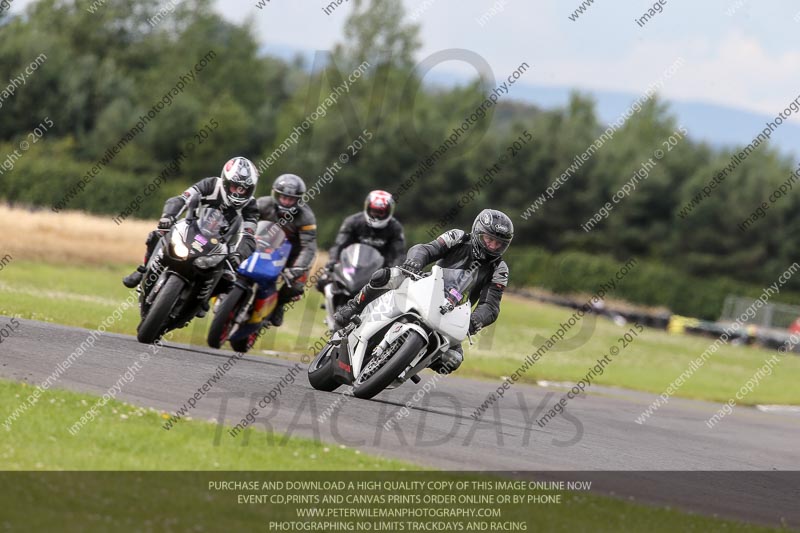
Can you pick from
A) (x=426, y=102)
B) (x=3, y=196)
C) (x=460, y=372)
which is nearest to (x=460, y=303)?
(x=460, y=372)

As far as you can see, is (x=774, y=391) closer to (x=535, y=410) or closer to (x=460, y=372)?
(x=460, y=372)

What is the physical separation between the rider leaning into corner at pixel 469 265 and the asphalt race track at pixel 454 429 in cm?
86

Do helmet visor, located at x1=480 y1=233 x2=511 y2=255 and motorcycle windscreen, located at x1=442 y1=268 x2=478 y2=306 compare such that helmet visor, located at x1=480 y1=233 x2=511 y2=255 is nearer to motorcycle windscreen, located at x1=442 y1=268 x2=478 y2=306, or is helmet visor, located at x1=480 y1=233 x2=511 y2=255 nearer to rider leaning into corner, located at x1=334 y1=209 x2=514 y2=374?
rider leaning into corner, located at x1=334 y1=209 x2=514 y2=374

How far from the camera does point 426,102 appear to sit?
97062 millimetres

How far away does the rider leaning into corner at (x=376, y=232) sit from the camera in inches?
664

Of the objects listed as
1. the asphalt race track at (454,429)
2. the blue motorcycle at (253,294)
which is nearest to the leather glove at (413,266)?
the asphalt race track at (454,429)

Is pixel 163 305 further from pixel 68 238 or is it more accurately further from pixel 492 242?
pixel 68 238

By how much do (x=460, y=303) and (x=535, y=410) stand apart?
3.89 meters

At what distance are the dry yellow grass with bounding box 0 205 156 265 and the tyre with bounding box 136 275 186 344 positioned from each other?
58.7 ft

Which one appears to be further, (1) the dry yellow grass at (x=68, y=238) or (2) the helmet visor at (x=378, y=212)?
(1) the dry yellow grass at (x=68, y=238)

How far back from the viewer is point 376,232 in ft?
56.1

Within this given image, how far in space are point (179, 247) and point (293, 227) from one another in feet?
10.5

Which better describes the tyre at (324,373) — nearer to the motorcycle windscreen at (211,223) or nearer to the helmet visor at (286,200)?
the motorcycle windscreen at (211,223)
